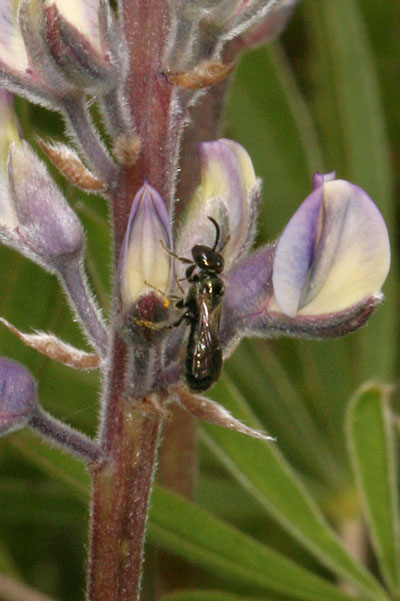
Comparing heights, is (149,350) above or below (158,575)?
above

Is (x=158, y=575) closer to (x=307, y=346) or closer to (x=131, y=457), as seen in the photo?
(x=307, y=346)

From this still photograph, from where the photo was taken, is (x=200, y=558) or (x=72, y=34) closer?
(x=72, y=34)

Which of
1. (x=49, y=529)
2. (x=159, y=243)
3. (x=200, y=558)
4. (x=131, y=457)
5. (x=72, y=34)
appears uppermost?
(x=72, y=34)

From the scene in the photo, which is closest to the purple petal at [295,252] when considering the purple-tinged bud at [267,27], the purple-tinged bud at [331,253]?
the purple-tinged bud at [331,253]

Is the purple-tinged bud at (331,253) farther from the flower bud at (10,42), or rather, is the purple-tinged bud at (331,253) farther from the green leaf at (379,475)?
the green leaf at (379,475)

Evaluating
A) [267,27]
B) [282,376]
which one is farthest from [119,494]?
[282,376]

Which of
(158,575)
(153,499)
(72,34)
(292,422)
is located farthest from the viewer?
(292,422)

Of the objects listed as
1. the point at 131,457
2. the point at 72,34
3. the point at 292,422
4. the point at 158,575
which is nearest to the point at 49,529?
the point at 158,575

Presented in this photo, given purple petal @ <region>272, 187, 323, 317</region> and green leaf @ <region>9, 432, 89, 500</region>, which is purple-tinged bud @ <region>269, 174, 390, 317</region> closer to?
purple petal @ <region>272, 187, 323, 317</region>

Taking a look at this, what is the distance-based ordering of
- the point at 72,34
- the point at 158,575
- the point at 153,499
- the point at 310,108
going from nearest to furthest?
the point at 72,34 < the point at 153,499 < the point at 158,575 < the point at 310,108
